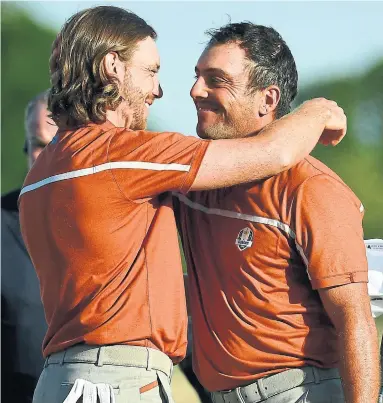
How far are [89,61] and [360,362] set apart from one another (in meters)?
1.31

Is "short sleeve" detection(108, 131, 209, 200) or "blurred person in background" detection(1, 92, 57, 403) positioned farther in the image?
"blurred person in background" detection(1, 92, 57, 403)

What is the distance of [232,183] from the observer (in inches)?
121

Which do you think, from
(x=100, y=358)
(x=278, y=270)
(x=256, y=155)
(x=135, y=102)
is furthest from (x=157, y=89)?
(x=100, y=358)

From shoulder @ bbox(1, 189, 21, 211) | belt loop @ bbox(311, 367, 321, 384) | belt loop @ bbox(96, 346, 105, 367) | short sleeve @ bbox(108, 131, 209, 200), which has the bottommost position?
belt loop @ bbox(311, 367, 321, 384)

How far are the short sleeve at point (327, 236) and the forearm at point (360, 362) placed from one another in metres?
0.16

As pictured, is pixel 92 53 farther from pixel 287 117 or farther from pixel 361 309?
pixel 361 309

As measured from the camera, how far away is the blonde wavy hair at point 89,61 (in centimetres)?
323

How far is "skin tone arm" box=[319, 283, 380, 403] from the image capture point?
3002 mm

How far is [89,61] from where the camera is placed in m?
3.24

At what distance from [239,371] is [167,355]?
0.26 meters

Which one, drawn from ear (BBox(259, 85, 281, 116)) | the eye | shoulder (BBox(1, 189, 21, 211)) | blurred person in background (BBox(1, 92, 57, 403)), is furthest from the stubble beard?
shoulder (BBox(1, 189, 21, 211))

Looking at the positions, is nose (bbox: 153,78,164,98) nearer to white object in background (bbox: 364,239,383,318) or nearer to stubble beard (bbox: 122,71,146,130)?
stubble beard (bbox: 122,71,146,130)

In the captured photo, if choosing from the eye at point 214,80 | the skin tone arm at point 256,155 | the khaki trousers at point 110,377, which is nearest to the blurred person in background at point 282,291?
the skin tone arm at point 256,155

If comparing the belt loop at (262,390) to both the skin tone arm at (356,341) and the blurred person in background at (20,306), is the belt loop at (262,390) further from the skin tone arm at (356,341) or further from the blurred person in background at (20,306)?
the blurred person in background at (20,306)
